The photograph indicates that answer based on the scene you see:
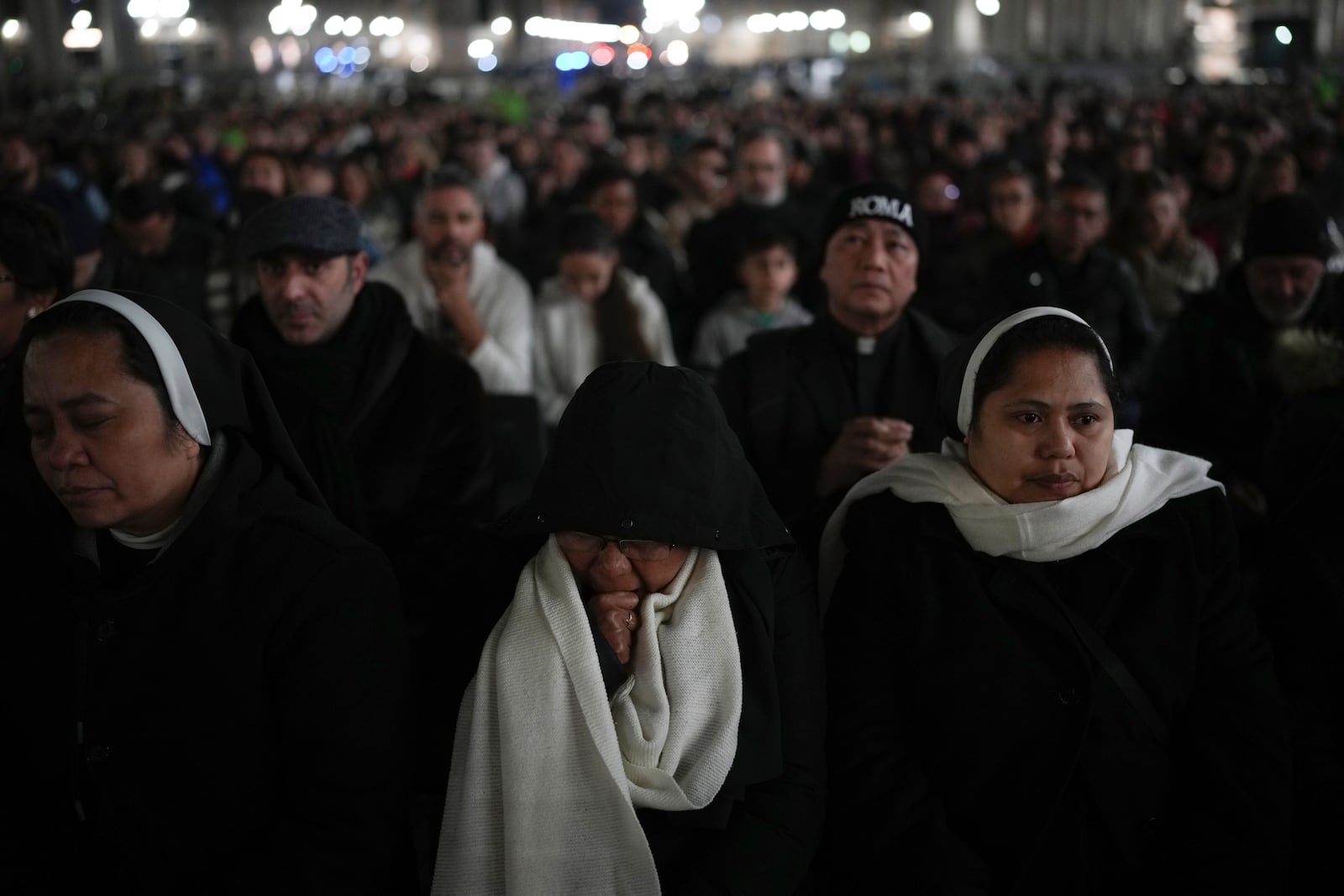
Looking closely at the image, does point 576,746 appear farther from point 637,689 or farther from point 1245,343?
point 1245,343

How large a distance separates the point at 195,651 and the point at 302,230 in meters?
1.87

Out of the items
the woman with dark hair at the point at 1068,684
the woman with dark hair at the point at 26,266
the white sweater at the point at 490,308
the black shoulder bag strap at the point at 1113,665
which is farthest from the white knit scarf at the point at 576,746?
the white sweater at the point at 490,308

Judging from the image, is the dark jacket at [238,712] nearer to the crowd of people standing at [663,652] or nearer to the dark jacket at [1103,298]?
the crowd of people standing at [663,652]

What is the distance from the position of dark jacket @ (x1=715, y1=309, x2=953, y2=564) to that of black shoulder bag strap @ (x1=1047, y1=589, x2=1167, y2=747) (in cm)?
128

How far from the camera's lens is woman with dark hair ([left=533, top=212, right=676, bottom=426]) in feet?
19.5

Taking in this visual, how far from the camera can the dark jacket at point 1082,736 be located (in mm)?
2592

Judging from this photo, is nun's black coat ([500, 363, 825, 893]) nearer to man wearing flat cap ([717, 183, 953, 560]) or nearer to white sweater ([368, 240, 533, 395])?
man wearing flat cap ([717, 183, 953, 560])

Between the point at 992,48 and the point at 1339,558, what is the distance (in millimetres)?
75888

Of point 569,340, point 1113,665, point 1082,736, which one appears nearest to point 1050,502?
point 1113,665

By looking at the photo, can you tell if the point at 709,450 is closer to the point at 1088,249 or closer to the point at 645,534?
the point at 645,534

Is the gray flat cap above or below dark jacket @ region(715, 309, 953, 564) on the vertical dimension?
above

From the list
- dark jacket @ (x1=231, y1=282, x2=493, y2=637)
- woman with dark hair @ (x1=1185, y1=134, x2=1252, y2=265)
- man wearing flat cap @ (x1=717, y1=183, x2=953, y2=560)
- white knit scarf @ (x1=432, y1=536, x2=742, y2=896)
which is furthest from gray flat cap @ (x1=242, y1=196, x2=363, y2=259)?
woman with dark hair @ (x1=1185, y1=134, x2=1252, y2=265)

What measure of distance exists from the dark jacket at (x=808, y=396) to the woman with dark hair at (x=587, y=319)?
191 cm

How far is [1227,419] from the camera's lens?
4555mm
